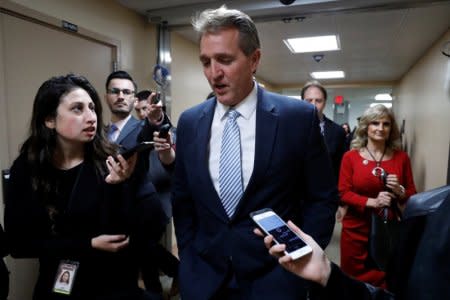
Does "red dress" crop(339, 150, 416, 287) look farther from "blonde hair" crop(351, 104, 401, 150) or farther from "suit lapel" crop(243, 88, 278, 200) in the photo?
"suit lapel" crop(243, 88, 278, 200)

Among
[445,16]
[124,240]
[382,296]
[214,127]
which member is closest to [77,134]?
[124,240]

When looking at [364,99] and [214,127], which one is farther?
[364,99]

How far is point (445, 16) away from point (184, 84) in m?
2.89

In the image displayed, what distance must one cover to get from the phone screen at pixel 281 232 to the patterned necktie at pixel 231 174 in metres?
0.24

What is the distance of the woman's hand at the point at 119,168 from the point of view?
128 cm

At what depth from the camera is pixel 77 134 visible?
1.37 m

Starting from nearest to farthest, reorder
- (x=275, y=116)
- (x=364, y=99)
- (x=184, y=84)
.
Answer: (x=275, y=116) < (x=184, y=84) < (x=364, y=99)

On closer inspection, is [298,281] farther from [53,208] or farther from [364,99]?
[364,99]

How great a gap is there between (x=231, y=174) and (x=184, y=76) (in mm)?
3098

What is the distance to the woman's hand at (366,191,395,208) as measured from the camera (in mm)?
2047

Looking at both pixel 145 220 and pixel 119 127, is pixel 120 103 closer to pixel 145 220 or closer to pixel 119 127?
pixel 119 127

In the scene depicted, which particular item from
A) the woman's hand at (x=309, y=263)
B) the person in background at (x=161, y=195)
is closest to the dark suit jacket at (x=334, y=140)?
the person in background at (x=161, y=195)

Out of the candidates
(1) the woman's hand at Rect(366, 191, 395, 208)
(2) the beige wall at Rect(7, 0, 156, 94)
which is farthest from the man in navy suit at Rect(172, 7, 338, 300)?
(2) the beige wall at Rect(7, 0, 156, 94)

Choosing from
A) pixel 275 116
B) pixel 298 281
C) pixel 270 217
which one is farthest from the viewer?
pixel 275 116
